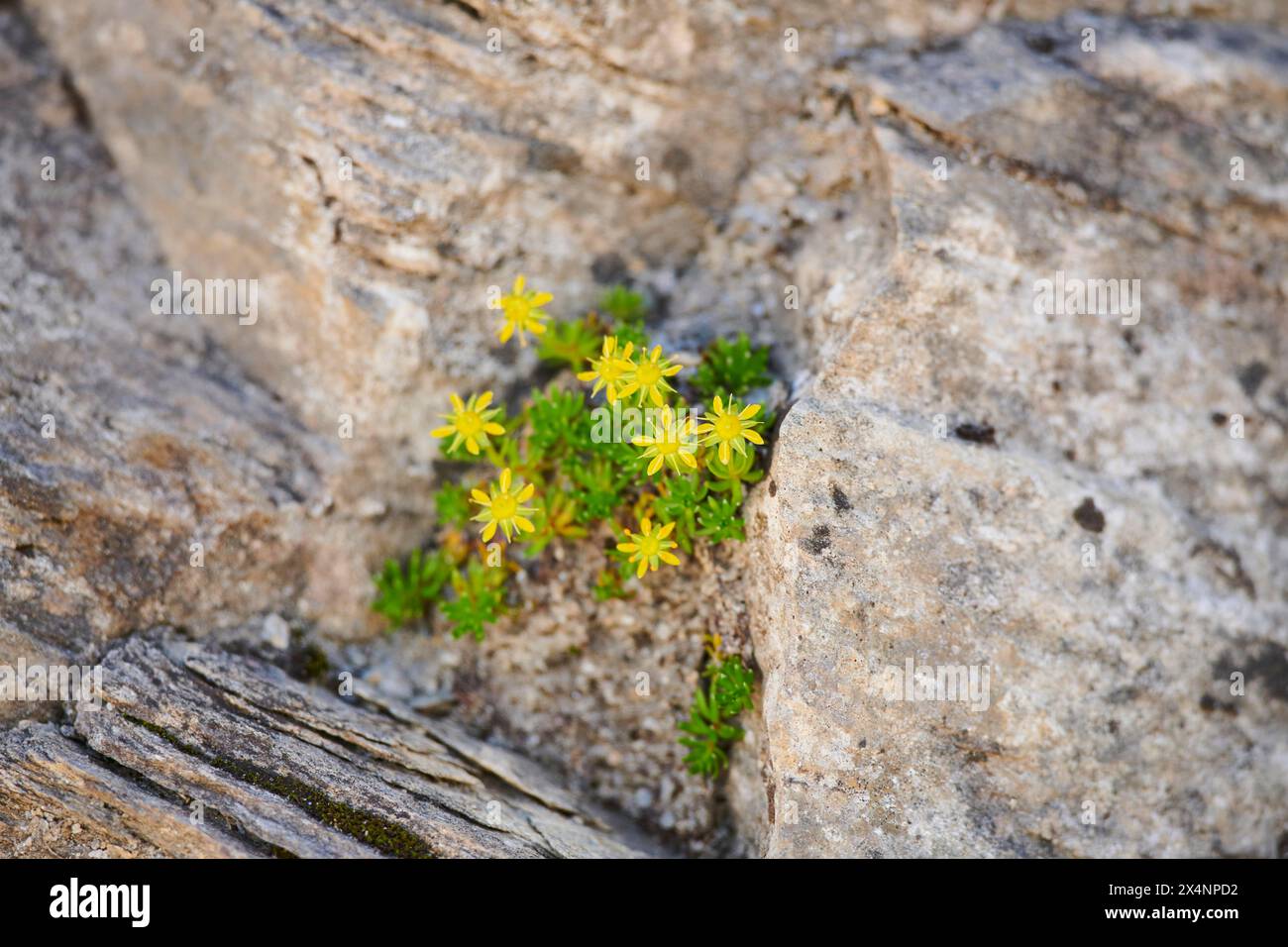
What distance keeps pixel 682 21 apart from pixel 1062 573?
167 inches

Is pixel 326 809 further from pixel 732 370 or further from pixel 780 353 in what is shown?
pixel 780 353

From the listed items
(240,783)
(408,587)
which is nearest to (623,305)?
(408,587)

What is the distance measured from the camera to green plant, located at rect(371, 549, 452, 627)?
619 centimetres

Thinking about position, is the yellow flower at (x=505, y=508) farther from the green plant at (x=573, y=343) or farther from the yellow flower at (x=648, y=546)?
the green plant at (x=573, y=343)

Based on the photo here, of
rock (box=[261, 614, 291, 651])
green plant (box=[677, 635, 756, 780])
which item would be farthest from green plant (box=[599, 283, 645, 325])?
rock (box=[261, 614, 291, 651])

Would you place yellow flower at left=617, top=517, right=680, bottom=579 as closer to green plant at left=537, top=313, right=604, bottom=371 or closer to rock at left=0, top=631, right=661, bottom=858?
green plant at left=537, top=313, right=604, bottom=371

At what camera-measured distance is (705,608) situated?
19.5ft

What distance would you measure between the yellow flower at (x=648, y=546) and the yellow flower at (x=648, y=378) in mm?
699

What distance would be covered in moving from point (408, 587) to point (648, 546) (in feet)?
5.75

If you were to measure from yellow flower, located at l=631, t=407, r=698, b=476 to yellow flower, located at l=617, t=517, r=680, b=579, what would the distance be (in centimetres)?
41

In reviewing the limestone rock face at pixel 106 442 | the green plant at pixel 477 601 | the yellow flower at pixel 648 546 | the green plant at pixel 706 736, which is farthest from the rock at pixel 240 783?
the yellow flower at pixel 648 546

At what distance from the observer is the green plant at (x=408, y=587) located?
6.19m
